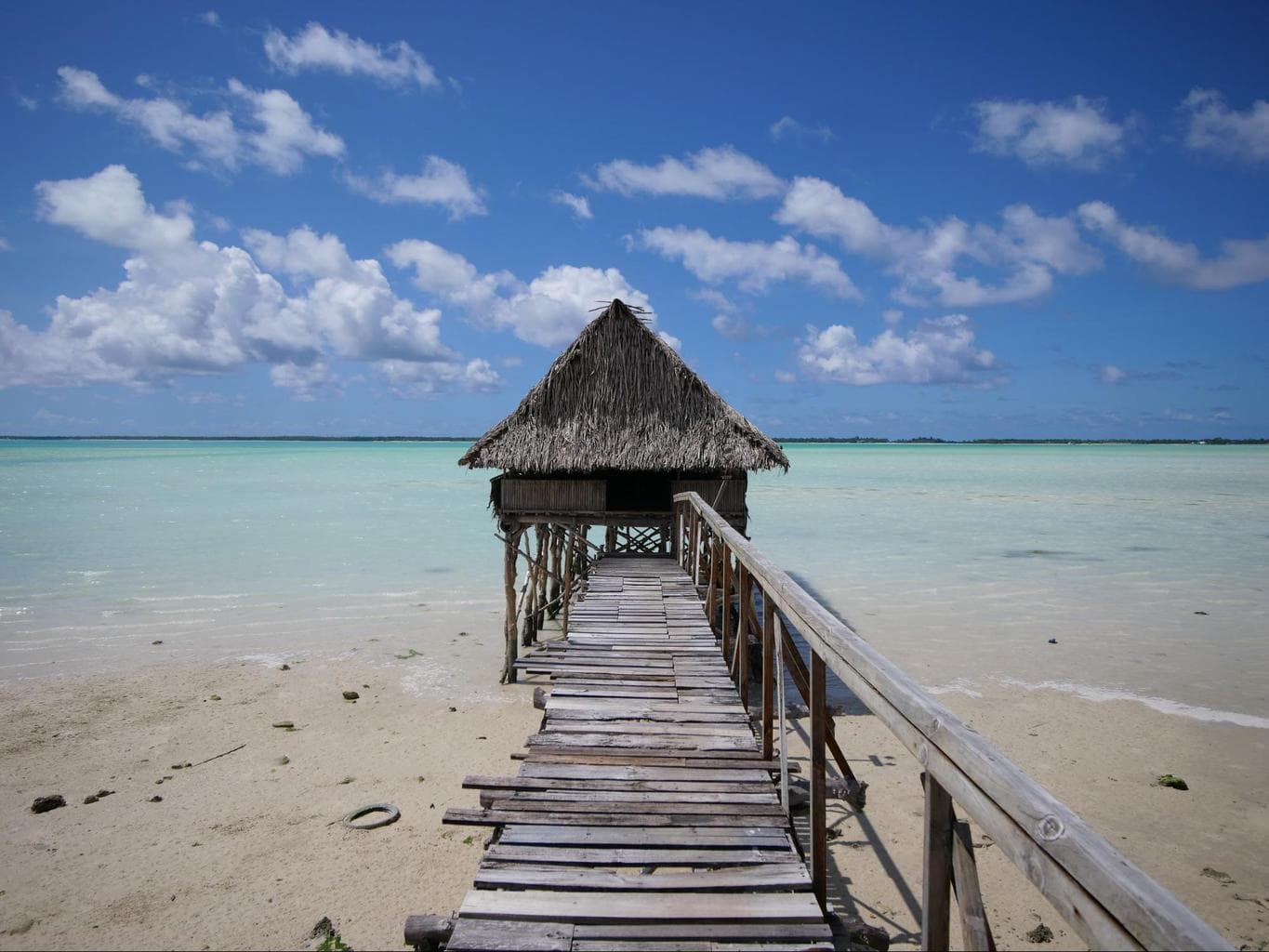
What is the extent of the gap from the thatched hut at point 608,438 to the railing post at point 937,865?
853 cm

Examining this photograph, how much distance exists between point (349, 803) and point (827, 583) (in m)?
11.5

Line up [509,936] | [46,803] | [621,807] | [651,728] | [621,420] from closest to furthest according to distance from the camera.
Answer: [509,936]
[621,807]
[651,728]
[46,803]
[621,420]

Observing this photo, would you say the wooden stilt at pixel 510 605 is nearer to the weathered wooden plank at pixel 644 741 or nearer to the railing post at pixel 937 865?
the weathered wooden plank at pixel 644 741

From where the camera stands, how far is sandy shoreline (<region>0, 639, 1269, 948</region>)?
4832mm

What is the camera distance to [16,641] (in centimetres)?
1089

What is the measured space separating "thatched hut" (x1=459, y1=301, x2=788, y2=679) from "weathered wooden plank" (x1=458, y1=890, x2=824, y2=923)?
7.69 meters

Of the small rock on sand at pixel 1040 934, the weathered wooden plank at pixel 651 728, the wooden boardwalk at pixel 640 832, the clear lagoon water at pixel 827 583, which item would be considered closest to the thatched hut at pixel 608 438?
the clear lagoon water at pixel 827 583

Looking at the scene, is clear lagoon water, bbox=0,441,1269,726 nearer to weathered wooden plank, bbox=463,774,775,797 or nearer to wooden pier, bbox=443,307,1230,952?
wooden pier, bbox=443,307,1230,952

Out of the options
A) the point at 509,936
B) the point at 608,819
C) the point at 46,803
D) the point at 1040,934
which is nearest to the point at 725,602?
the point at 1040,934

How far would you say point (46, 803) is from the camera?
6109 millimetres

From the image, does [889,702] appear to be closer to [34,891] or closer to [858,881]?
[858,881]

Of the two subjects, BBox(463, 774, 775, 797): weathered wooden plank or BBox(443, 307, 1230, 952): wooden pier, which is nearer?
BBox(443, 307, 1230, 952): wooden pier

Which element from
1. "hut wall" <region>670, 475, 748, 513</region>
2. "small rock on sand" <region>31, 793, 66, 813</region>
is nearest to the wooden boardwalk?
"small rock on sand" <region>31, 793, 66, 813</region>

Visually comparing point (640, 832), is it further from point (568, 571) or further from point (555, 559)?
point (555, 559)
